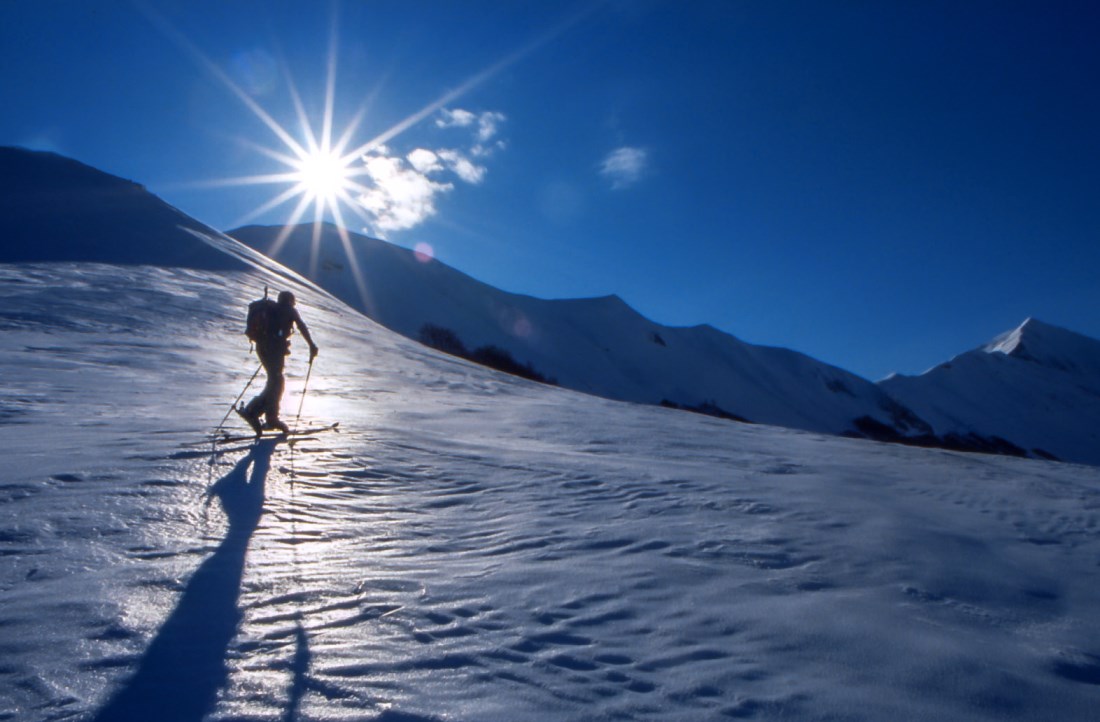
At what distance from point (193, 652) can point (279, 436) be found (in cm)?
514

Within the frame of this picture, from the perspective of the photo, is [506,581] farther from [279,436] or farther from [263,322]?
[263,322]

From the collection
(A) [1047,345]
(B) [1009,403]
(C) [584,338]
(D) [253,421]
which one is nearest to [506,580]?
(D) [253,421]

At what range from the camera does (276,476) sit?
6.21m

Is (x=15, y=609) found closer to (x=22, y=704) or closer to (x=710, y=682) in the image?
(x=22, y=704)

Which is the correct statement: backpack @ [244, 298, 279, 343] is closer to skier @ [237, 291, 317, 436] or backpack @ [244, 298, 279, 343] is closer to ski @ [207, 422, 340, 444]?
skier @ [237, 291, 317, 436]

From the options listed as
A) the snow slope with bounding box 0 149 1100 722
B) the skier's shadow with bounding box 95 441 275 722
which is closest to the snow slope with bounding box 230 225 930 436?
the snow slope with bounding box 0 149 1100 722

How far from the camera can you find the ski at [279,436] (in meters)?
7.38

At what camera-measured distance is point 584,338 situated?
51.4 metres

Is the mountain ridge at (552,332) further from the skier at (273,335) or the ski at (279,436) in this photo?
the ski at (279,436)

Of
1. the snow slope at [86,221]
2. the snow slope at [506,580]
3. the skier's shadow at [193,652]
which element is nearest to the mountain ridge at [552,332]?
the snow slope at [86,221]

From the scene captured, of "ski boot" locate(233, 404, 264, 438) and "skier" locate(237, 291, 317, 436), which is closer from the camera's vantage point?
"ski boot" locate(233, 404, 264, 438)

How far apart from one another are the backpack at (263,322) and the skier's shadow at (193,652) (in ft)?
13.5

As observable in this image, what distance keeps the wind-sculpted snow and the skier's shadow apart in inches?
0.5

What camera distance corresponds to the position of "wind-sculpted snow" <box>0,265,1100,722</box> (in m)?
2.97
